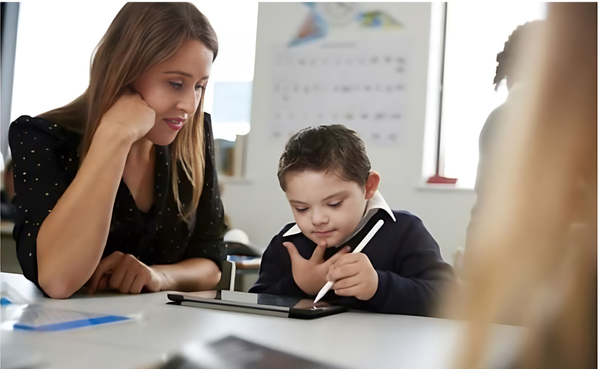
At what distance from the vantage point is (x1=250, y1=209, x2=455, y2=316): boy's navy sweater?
426 millimetres

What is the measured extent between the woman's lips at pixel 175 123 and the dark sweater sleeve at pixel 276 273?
0.60 ft

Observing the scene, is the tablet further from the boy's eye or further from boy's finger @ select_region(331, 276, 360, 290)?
the boy's eye

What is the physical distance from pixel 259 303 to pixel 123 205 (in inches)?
9.8

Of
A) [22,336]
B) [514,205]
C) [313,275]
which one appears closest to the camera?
[514,205]

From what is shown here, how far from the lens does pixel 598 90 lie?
0.15 m

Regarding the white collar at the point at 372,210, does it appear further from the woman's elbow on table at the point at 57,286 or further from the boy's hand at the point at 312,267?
the woman's elbow on table at the point at 57,286

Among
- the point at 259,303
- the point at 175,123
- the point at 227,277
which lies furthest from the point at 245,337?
the point at 175,123

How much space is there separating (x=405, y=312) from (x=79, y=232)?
34cm

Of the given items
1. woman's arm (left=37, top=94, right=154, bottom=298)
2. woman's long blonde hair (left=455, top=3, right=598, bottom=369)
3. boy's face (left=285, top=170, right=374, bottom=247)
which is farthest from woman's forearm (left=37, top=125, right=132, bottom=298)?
woman's long blonde hair (left=455, top=3, right=598, bottom=369)

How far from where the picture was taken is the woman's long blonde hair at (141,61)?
22.0 inches

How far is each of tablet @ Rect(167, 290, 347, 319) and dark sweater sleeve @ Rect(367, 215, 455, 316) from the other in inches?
1.6

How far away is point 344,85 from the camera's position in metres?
0.47

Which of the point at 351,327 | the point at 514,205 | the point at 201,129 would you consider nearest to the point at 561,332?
the point at 514,205

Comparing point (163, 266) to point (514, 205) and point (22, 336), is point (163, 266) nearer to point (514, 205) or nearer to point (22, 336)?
point (22, 336)
